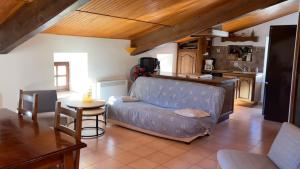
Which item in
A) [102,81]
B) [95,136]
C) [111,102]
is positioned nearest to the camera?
[95,136]

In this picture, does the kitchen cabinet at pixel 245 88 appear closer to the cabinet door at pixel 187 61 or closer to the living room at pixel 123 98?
the living room at pixel 123 98

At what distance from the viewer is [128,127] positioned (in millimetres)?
4387

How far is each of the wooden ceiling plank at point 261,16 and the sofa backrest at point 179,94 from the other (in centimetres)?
191

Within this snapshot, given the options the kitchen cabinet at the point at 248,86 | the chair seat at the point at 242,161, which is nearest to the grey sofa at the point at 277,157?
the chair seat at the point at 242,161

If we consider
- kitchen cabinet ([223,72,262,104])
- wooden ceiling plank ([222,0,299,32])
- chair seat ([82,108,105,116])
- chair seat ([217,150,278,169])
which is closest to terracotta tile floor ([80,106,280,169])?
chair seat ([82,108,105,116])

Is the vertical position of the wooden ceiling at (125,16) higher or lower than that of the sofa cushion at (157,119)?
higher

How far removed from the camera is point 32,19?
319 cm

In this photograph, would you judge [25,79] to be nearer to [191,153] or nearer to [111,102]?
[111,102]

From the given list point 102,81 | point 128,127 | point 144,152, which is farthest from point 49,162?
point 102,81

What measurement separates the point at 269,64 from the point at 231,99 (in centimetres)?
102

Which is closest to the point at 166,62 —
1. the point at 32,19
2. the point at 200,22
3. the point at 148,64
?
the point at 148,64

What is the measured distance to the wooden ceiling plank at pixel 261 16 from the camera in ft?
17.9

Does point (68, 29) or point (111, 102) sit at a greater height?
point (68, 29)

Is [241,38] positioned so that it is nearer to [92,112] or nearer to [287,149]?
[92,112]
